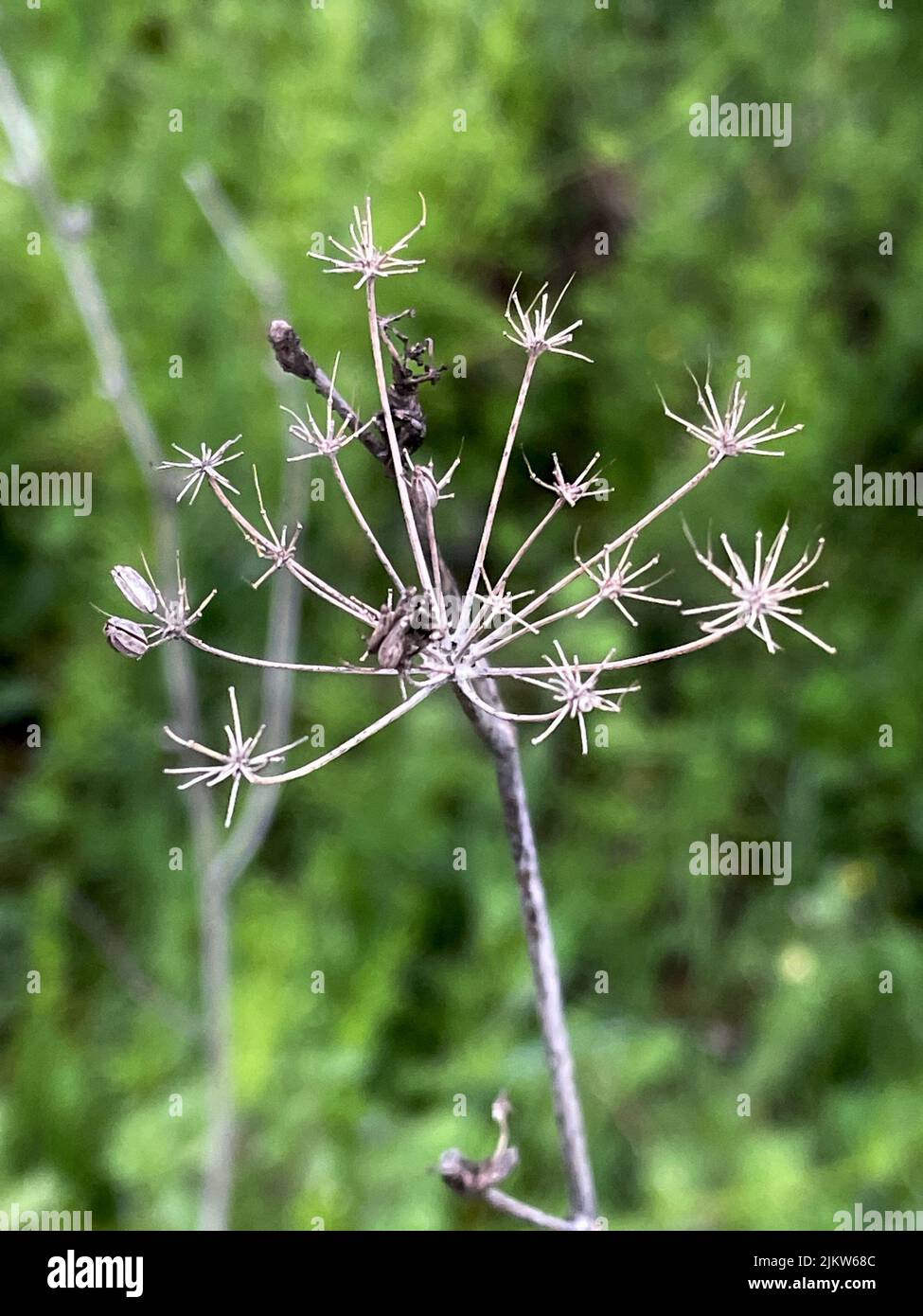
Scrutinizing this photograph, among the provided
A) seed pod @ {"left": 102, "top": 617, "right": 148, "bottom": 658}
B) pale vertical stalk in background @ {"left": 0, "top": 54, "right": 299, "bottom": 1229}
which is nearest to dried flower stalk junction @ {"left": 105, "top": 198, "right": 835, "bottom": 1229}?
seed pod @ {"left": 102, "top": 617, "right": 148, "bottom": 658}

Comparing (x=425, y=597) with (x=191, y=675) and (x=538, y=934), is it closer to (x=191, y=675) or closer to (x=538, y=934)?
(x=538, y=934)

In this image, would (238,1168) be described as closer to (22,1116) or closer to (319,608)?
(22,1116)

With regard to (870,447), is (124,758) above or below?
below

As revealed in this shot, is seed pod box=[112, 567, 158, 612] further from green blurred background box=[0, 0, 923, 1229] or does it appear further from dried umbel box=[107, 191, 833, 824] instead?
green blurred background box=[0, 0, 923, 1229]

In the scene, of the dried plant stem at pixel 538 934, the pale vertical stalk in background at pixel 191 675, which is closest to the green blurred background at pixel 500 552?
the pale vertical stalk in background at pixel 191 675

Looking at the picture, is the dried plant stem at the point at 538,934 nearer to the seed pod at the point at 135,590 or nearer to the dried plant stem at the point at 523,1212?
the dried plant stem at the point at 523,1212

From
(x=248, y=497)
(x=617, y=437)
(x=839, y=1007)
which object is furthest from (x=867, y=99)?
A: (x=839, y=1007)
